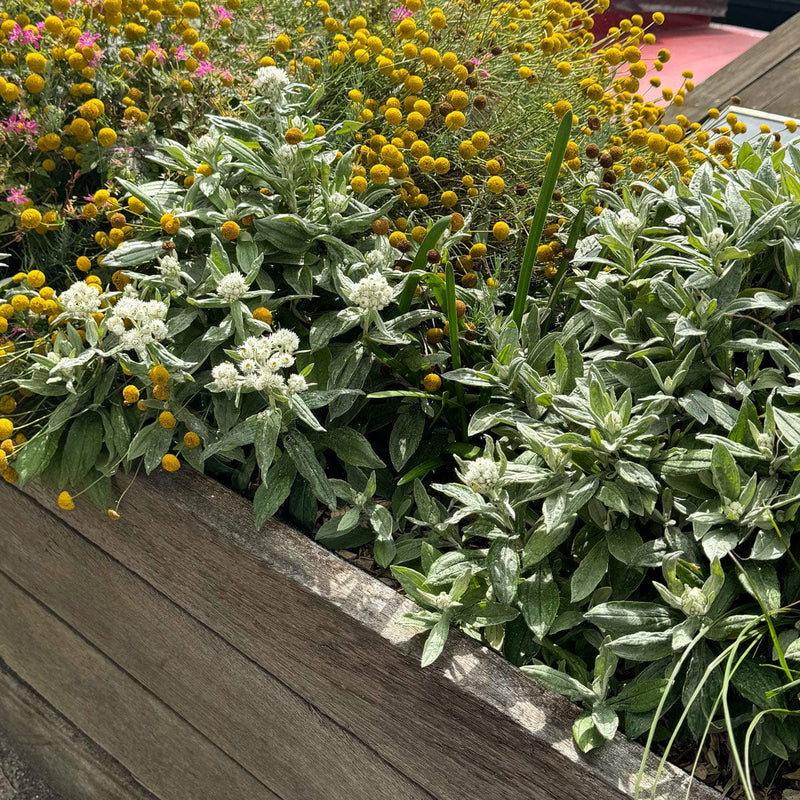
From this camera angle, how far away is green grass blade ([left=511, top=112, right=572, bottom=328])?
3.55 ft

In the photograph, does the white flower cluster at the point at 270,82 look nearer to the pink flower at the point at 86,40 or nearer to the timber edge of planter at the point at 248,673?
the pink flower at the point at 86,40

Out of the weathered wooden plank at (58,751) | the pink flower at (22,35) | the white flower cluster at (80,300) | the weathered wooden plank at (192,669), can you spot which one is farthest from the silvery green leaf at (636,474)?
the pink flower at (22,35)

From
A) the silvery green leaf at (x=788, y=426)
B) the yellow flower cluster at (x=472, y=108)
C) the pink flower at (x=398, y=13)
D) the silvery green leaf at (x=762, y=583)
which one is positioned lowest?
the silvery green leaf at (x=762, y=583)

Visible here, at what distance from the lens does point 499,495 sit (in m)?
1.03

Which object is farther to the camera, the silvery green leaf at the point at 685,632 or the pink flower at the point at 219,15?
the pink flower at the point at 219,15

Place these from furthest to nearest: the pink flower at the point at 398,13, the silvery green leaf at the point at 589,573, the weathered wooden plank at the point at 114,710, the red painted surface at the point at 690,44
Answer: the red painted surface at the point at 690,44, the pink flower at the point at 398,13, the weathered wooden plank at the point at 114,710, the silvery green leaf at the point at 589,573

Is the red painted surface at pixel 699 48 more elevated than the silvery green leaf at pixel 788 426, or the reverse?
the red painted surface at pixel 699 48

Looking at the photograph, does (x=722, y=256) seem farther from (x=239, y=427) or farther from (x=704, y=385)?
(x=239, y=427)

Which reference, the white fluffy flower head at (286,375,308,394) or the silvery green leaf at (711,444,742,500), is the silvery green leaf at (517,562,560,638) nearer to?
the silvery green leaf at (711,444,742,500)

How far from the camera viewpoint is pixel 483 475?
38.5 inches

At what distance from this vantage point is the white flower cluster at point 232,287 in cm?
110

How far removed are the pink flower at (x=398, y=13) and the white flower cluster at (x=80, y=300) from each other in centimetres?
89

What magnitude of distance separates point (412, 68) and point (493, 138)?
194mm

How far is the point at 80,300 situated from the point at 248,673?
567 mm
